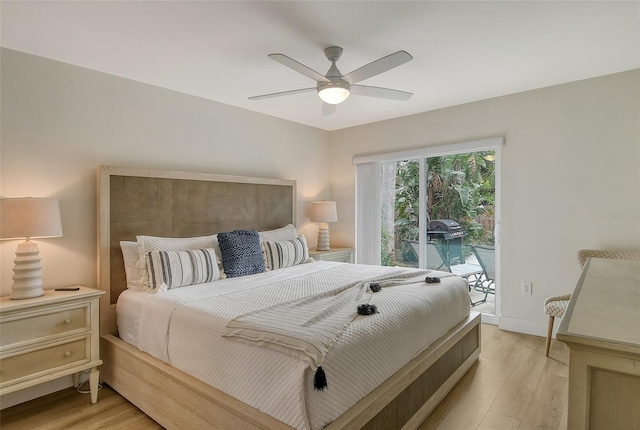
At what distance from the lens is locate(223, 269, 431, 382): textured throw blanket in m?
1.49

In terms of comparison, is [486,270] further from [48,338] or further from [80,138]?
[80,138]

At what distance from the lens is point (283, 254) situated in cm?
352

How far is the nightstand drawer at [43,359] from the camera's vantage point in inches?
81.0

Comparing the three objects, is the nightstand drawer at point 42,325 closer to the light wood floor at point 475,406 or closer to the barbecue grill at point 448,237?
the light wood floor at point 475,406

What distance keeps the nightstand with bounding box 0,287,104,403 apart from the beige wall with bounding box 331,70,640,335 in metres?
3.71

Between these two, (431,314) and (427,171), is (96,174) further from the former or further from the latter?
(427,171)

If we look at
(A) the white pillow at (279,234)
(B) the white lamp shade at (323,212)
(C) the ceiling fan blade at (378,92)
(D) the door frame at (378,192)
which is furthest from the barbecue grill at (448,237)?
(C) the ceiling fan blade at (378,92)

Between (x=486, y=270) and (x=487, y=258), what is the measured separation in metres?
0.14

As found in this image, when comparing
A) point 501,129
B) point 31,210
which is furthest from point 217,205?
point 501,129

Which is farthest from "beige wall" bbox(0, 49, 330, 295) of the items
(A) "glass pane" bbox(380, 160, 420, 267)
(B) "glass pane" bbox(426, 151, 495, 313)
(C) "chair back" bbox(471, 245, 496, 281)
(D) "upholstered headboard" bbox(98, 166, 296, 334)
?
(C) "chair back" bbox(471, 245, 496, 281)

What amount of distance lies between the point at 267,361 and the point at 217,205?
228cm

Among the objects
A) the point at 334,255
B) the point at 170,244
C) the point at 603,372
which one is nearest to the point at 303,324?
the point at 603,372

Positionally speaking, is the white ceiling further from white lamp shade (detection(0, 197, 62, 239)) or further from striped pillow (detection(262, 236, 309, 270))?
striped pillow (detection(262, 236, 309, 270))

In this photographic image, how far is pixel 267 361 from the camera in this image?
1.55 m
